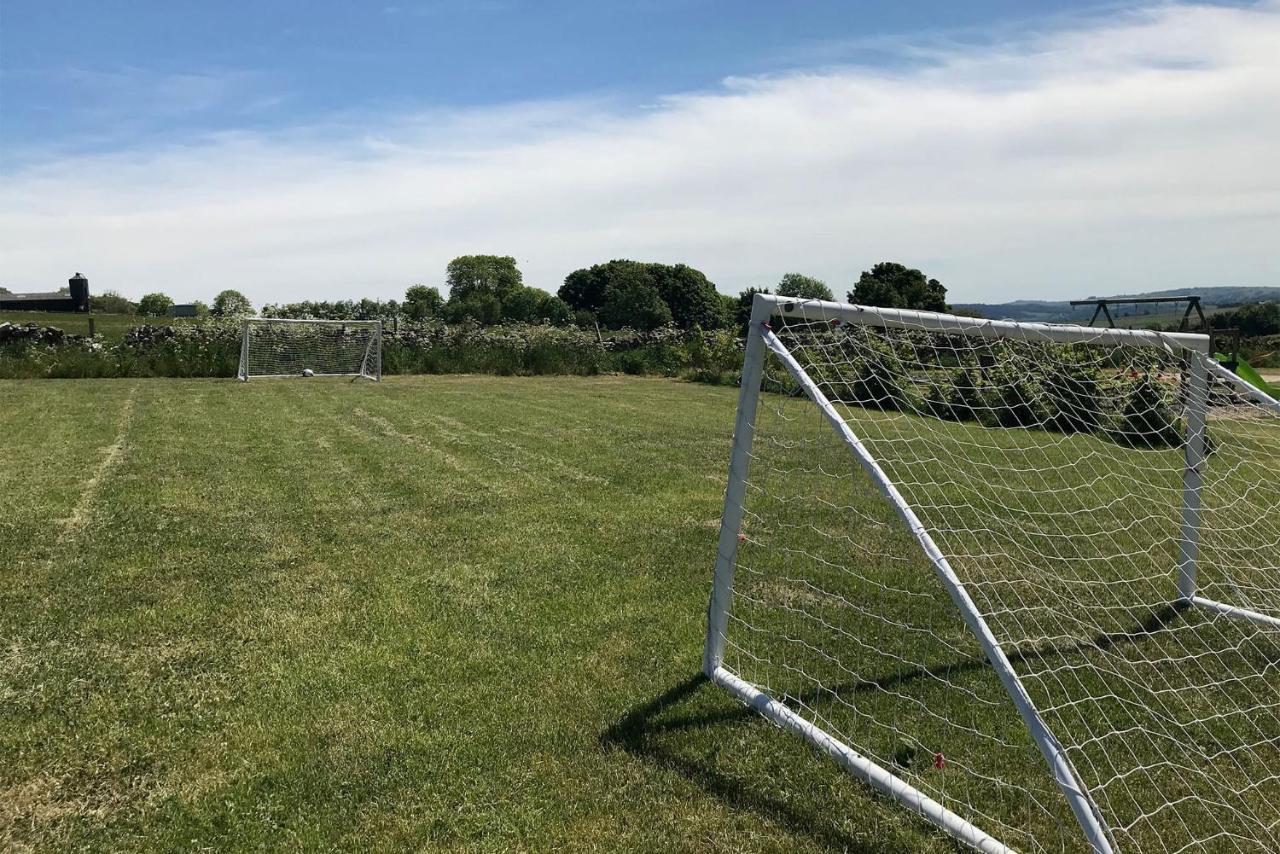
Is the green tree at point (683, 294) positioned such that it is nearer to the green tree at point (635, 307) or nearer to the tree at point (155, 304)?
the green tree at point (635, 307)

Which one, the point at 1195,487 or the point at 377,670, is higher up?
the point at 1195,487

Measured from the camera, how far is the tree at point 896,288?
4494 centimetres

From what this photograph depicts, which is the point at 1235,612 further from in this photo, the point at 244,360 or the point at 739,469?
the point at 244,360

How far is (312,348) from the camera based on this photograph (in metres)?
22.2

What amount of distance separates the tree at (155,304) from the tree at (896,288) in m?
52.1

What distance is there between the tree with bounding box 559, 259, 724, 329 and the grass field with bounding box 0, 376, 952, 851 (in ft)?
192

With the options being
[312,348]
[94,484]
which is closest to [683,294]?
[312,348]

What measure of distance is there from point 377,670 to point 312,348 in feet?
63.9

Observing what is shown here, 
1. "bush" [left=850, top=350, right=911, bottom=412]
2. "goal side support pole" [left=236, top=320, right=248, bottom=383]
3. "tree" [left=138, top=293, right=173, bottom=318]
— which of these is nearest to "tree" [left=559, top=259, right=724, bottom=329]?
"tree" [left=138, top=293, right=173, bottom=318]

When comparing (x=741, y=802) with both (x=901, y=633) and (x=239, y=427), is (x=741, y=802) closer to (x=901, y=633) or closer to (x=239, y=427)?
(x=901, y=633)

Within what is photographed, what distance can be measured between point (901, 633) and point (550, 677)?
2.03m

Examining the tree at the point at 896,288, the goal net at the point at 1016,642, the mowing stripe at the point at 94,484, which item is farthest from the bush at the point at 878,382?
the tree at the point at 896,288

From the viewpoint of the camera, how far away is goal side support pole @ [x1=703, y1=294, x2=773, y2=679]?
13.3 ft

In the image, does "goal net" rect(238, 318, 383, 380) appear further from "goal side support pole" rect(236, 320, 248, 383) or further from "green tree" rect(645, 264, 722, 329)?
"green tree" rect(645, 264, 722, 329)
